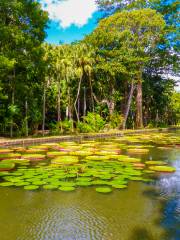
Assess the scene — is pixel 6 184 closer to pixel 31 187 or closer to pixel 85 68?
pixel 31 187

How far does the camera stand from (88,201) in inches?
190

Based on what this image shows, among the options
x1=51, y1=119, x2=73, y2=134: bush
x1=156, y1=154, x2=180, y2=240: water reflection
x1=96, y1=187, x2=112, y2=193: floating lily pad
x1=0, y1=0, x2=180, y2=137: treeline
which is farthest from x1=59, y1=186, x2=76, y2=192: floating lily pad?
x1=51, y1=119, x2=73, y2=134: bush

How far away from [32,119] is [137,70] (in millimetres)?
10615

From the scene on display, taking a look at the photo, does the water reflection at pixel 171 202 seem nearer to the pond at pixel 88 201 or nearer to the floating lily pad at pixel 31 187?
the pond at pixel 88 201

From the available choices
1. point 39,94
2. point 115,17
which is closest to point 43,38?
point 39,94

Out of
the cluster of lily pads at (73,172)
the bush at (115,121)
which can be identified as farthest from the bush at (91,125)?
the cluster of lily pads at (73,172)

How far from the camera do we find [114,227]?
377 cm

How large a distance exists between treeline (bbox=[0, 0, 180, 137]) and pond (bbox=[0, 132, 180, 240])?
6.72m

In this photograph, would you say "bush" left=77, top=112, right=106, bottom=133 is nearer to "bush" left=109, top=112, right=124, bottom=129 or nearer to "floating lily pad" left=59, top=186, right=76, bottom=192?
"bush" left=109, top=112, right=124, bottom=129

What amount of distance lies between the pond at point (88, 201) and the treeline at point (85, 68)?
6.72 meters

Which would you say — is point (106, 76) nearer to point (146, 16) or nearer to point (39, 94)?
point (146, 16)

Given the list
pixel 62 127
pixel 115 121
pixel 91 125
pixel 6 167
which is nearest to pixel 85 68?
pixel 91 125

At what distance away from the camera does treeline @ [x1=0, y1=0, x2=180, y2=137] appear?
45.5ft

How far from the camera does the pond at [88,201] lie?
3.63 meters
